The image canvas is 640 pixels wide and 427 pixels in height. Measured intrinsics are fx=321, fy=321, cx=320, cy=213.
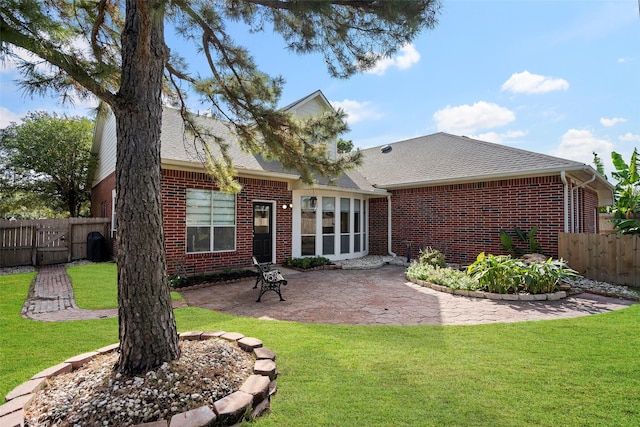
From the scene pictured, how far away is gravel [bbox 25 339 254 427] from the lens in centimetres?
244

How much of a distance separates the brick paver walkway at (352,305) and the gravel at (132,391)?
96.8 inches

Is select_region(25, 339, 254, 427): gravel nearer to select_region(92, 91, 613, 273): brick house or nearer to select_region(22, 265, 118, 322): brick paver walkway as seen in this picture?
select_region(22, 265, 118, 322): brick paver walkway

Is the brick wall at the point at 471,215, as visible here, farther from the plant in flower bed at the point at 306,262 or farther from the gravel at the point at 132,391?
the gravel at the point at 132,391

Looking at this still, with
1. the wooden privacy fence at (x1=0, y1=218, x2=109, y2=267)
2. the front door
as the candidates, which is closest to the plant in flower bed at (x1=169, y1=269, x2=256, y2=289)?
the front door

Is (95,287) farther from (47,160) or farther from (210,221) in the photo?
(47,160)

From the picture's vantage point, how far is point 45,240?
11.1 meters

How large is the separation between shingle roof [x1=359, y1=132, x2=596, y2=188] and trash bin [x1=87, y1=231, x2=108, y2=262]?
9.72 metres

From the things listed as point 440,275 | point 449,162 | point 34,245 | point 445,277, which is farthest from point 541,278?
point 34,245

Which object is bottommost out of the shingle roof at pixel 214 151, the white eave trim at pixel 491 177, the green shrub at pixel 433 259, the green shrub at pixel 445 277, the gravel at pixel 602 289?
the gravel at pixel 602 289

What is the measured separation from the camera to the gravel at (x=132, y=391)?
244 cm

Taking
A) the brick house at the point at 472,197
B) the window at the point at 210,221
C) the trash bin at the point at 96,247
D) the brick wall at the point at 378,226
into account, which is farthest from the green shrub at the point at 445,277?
the trash bin at the point at 96,247

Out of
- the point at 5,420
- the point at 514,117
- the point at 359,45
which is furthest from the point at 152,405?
the point at 514,117

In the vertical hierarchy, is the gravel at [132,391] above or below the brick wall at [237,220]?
below

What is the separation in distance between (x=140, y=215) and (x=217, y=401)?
1.76 metres
